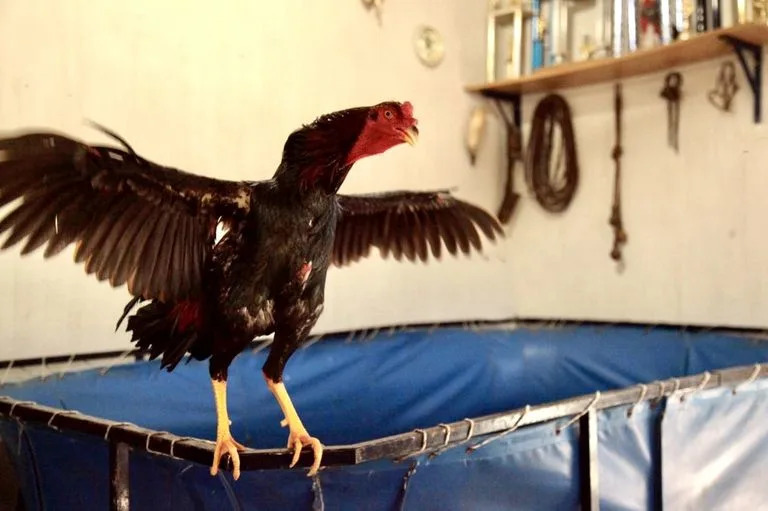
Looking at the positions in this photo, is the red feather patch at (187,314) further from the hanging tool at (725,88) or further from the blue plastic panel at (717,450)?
the hanging tool at (725,88)

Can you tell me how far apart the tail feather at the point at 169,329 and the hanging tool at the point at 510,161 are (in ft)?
6.67

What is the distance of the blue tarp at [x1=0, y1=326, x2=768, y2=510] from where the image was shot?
1.04m

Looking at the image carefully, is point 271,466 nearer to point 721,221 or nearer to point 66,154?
point 66,154

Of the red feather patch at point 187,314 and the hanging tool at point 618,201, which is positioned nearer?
the red feather patch at point 187,314

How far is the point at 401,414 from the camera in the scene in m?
2.17

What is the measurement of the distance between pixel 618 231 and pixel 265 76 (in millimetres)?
1382

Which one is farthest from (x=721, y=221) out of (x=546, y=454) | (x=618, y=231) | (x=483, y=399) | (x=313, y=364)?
(x=546, y=454)

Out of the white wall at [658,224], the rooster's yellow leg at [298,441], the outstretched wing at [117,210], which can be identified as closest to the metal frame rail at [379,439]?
the rooster's yellow leg at [298,441]

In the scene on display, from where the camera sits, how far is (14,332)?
5.56ft

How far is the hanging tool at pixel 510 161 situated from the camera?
2934 millimetres

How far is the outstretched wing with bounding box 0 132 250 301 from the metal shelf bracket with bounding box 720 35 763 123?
1.85 meters

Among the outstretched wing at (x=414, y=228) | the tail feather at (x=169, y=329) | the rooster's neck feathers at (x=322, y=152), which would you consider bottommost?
the tail feather at (x=169, y=329)

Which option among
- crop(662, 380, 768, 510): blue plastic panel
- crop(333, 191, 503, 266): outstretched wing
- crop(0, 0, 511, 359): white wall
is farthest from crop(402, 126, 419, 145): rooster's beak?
crop(0, 0, 511, 359): white wall

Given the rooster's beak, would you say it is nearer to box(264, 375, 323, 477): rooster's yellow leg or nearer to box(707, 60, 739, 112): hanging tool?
box(264, 375, 323, 477): rooster's yellow leg
